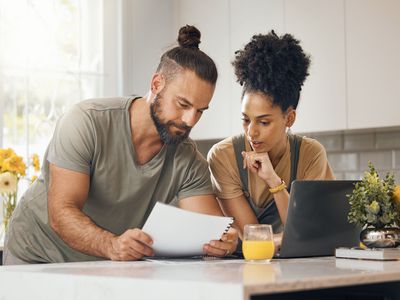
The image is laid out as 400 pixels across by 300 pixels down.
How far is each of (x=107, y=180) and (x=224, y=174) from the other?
1.64ft

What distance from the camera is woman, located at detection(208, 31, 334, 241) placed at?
Result: 3.02 meters

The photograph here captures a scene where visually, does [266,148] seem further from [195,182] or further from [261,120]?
[195,182]

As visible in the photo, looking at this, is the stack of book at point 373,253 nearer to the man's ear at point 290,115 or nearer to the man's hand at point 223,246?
the man's hand at point 223,246

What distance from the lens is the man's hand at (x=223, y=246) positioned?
7.94 ft

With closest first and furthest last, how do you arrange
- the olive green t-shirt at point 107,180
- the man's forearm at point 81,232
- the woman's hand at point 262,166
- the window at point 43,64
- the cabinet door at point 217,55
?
the man's forearm at point 81,232 → the olive green t-shirt at point 107,180 → the woman's hand at point 262,166 → the window at point 43,64 → the cabinet door at point 217,55

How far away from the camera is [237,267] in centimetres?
205

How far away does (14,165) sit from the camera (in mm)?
3947

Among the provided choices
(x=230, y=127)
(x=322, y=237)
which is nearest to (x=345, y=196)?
(x=322, y=237)

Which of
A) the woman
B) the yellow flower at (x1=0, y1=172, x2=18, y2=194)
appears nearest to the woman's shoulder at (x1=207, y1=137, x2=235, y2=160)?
the woman

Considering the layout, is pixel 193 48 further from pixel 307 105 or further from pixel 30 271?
pixel 307 105

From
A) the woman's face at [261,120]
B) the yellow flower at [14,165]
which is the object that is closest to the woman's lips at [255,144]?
the woman's face at [261,120]

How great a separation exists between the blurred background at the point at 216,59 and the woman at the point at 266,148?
1.08 metres

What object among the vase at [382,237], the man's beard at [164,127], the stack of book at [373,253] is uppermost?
the man's beard at [164,127]

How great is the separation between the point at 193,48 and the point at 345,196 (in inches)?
31.2
